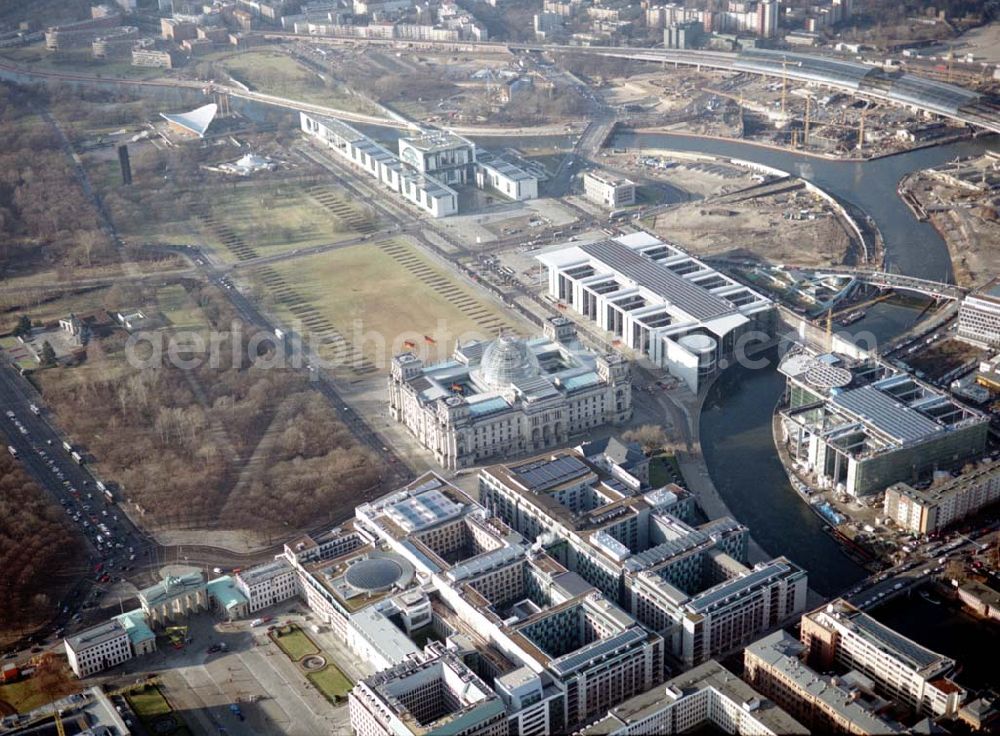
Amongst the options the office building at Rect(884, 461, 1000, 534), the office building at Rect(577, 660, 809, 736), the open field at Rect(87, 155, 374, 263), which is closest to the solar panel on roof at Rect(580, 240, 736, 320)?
the office building at Rect(884, 461, 1000, 534)

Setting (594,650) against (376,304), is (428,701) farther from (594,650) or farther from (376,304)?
(376,304)

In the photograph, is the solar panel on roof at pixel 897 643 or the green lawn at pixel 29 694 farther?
the green lawn at pixel 29 694

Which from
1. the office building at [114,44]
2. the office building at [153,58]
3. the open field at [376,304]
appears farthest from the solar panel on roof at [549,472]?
the office building at [114,44]

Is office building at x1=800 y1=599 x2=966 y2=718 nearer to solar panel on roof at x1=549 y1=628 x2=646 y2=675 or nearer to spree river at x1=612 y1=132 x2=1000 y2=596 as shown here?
spree river at x1=612 y1=132 x2=1000 y2=596

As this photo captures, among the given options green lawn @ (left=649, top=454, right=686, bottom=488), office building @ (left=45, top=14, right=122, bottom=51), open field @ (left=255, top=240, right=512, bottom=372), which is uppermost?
office building @ (left=45, top=14, right=122, bottom=51)

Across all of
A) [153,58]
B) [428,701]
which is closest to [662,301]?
[428,701]

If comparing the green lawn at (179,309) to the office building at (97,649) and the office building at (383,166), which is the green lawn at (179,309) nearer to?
the office building at (383,166)

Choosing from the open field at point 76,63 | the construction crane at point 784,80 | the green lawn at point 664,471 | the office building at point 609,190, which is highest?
the open field at point 76,63

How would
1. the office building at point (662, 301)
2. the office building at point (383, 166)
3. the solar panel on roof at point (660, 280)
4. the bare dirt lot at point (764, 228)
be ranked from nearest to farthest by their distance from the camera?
the office building at point (662, 301) → the solar panel on roof at point (660, 280) → the bare dirt lot at point (764, 228) → the office building at point (383, 166)
